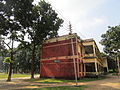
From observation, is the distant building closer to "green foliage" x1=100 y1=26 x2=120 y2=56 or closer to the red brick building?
the red brick building

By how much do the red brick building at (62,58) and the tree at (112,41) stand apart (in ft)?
60.0

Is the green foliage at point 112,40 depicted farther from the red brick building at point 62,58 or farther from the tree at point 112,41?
the red brick building at point 62,58

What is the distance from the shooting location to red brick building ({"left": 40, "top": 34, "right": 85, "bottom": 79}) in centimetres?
2281

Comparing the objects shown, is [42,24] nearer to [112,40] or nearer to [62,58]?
[62,58]

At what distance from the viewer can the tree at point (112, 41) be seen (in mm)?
37838

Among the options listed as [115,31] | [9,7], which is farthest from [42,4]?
[115,31]

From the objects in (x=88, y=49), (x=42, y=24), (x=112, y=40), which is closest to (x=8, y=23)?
(x=42, y=24)

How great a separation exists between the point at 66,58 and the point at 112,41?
75.3 feet

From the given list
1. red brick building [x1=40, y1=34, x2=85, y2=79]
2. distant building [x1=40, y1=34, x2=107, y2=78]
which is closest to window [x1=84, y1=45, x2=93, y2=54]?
distant building [x1=40, y1=34, x2=107, y2=78]

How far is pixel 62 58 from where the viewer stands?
24062 millimetres

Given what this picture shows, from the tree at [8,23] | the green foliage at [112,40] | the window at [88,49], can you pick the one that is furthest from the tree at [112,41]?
→ the tree at [8,23]

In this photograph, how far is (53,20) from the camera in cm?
2747

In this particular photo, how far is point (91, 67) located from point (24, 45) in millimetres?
16240

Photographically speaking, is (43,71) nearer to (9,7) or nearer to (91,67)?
(91,67)
